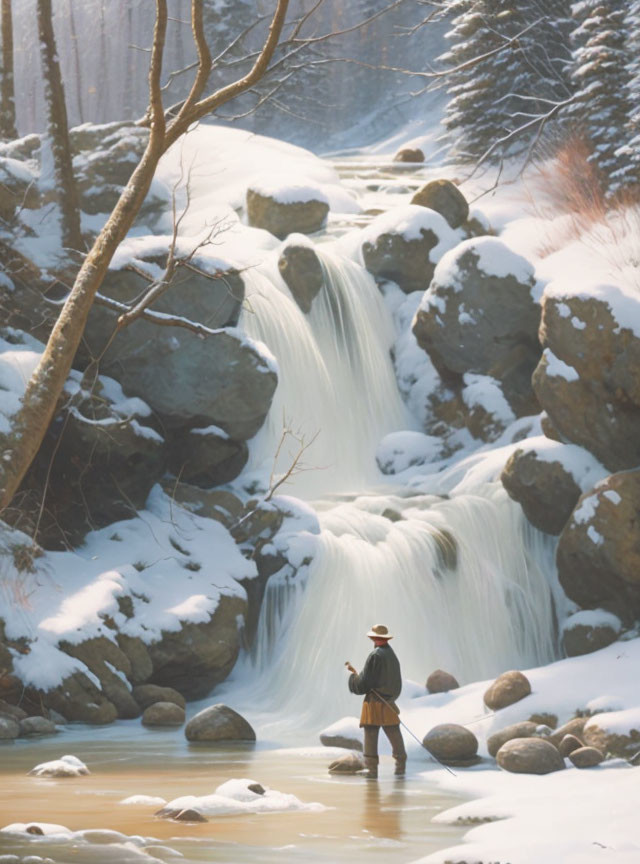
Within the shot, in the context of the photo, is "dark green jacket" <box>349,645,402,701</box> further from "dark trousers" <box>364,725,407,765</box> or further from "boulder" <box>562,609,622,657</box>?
"boulder" <box>562,609,622,657</box>

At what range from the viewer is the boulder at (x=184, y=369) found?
17078mm

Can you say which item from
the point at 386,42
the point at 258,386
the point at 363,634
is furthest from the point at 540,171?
the point at 386,42

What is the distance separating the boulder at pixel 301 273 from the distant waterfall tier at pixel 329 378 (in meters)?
0.13

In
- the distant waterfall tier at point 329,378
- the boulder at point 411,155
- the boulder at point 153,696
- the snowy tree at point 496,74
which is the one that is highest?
the boulder at point 411,155

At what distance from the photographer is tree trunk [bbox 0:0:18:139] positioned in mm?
21984

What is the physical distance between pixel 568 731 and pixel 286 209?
13638 millimetres

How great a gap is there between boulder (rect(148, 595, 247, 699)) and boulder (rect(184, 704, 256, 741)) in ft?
6.32

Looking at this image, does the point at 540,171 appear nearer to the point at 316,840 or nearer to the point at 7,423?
the point at 7,423

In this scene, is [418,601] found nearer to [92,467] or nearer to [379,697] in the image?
[92,467]

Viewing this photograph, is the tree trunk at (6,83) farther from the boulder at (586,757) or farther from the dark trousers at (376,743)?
the boulder at (586,757)

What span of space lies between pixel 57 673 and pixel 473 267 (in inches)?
351

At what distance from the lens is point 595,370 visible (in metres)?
15.4

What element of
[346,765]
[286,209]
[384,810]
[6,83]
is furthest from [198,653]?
[6,83]

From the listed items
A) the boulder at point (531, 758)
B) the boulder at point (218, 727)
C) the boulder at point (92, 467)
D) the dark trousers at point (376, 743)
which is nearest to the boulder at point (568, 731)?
the boulder at point (531, 758)
